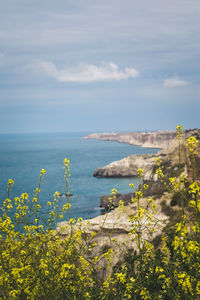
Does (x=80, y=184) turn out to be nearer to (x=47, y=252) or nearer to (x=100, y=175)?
(x=100, y=175)

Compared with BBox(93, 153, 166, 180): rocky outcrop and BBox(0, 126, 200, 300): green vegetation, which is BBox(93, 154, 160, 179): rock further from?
BBox(0, 126, 200, 300): green vegetation

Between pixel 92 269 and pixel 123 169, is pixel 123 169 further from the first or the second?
pixel 92 269

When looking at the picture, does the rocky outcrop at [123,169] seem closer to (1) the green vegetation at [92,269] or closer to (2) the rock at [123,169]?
(2) the rock at [123,169]

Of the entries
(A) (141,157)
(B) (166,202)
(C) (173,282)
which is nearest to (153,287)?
(C) (173,282)

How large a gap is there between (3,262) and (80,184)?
52.9m

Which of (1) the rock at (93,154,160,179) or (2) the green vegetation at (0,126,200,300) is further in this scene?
(1) the rock at (93,154,160,179)

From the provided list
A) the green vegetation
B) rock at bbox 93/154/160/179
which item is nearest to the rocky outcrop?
rock at bbox 93/154/160/179

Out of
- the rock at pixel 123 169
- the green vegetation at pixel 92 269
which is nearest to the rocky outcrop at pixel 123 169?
the rock at pixel 123 169

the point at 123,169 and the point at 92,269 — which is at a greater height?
the point at 92,269

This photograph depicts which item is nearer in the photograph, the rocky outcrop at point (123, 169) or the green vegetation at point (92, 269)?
the green vegetation at point (92, 269)

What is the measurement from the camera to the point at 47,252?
4.56 m

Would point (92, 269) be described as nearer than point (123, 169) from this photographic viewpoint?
Yes

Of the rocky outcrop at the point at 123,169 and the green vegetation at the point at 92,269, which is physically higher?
the green vegetation at the point at 92,269

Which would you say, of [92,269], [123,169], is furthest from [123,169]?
[92,269]
